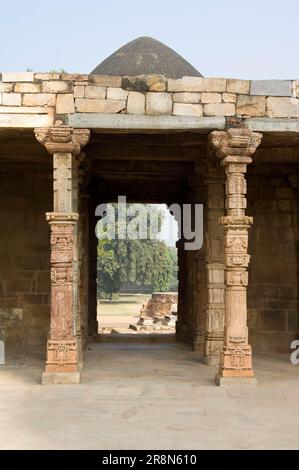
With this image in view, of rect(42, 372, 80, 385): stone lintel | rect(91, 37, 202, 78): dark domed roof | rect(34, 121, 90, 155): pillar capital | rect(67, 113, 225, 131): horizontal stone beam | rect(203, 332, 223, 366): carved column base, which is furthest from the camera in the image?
rect(91, 37, 202, 78): dark domed roof

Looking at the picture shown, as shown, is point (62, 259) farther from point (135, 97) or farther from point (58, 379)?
point (135, 97)

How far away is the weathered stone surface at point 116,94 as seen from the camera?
29.2 ft

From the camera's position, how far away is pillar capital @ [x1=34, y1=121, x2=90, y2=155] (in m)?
8.75

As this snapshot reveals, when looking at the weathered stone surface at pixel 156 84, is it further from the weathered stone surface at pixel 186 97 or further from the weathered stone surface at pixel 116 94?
the weathered stone surface at pixel 116 94

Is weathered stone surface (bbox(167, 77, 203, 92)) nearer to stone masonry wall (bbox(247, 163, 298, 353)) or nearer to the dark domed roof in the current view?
stone masonry wall (bbox(247, 163, 298, 353))

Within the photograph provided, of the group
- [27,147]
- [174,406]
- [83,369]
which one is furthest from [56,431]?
[27,147]

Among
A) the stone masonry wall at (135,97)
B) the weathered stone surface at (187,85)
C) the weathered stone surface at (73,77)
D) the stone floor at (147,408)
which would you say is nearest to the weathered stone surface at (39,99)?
the stone masonry wall at (135,97)

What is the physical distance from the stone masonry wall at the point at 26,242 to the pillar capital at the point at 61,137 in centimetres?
345

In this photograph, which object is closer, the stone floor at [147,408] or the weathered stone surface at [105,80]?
the stone floor at [147,408]

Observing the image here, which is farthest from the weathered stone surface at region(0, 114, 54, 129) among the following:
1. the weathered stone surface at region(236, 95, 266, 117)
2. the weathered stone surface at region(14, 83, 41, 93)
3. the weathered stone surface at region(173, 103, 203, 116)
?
the weathered stone surface at region(236, 95, 266, 117)

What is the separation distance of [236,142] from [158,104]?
1.20 meters

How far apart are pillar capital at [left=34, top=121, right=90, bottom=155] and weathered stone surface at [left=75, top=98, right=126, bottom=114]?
31 centimetres

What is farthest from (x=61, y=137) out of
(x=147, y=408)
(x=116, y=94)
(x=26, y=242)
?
(x=26, y=242)
